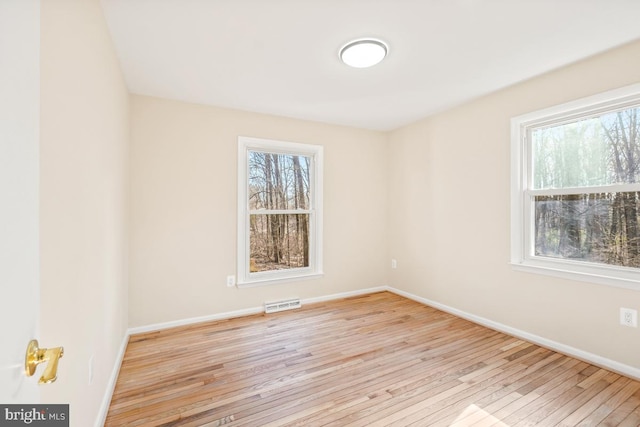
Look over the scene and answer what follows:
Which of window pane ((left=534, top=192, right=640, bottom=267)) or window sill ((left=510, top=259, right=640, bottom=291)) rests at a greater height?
window pane ((left=534, top=192, right=640, bottom=267))

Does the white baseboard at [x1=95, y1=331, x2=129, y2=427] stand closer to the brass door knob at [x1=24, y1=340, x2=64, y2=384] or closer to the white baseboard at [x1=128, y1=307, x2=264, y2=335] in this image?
the white baseboard at [x1=128, y1=307, x2=264, y2=335]

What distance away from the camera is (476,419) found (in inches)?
67.1

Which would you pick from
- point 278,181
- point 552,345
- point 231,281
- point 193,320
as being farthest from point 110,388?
point 552,345

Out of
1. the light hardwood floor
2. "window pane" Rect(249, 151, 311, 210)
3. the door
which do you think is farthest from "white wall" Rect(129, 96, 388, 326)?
the door

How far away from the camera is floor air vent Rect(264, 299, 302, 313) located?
11.3 feet

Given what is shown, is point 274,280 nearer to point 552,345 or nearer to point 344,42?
point 344,42

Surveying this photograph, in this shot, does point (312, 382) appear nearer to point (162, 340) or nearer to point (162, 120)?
point (162, 340)

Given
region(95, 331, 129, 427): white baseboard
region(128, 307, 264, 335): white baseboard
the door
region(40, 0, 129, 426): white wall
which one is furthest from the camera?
region(128, 307, 264, 335): white baseboard

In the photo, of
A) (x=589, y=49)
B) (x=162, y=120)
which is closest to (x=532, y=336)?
(x=589, y=49)

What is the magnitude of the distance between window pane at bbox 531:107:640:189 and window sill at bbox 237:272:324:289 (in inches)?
102

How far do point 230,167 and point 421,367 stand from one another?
2.70 meters

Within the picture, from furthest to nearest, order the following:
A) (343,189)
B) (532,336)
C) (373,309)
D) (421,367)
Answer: (343,189), (373,309), (532,336), (421,367)

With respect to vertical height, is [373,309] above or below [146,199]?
below

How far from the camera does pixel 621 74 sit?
213 cm
